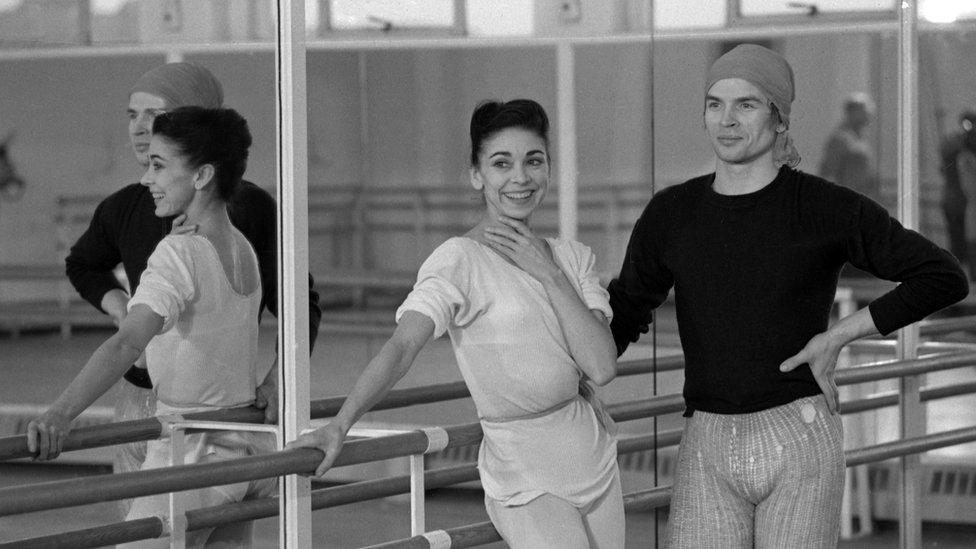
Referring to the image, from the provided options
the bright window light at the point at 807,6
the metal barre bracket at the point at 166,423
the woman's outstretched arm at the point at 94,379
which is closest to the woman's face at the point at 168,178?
the woman's outstretched arm at the point at 94,379

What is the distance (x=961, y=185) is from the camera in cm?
509

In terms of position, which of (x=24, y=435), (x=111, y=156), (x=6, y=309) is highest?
(x=111, y=156)

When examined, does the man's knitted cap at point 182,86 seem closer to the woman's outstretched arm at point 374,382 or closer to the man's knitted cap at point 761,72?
the woman's outstretched arm at point 374,382

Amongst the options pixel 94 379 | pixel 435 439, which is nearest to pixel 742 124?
pixel 435 439

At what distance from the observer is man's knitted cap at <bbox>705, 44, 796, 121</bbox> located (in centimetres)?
246

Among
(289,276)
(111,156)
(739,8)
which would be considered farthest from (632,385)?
(111,156)

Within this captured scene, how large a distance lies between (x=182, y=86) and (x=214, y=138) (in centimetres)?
10

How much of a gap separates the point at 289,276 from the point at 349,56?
66cm

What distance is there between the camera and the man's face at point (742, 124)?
2455 millimetres

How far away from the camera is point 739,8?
4.31 m

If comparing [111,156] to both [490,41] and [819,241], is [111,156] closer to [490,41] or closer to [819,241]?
[819,241]

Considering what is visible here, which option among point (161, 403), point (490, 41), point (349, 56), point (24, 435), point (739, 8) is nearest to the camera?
point (24, 435)

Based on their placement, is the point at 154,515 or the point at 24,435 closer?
the point at 24,435

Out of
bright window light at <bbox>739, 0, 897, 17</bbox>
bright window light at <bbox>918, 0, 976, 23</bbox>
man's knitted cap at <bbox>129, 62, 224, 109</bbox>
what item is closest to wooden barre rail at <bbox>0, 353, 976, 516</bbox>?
man's knitted cap at <bbox>129, 62, 224, 109</bbox>
